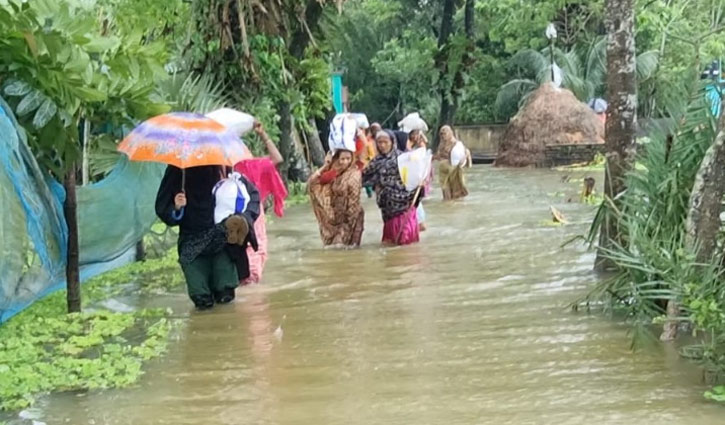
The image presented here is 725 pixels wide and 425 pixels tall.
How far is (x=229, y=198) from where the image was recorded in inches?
318

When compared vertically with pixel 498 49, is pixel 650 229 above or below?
below

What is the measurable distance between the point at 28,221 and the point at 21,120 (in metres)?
0.86

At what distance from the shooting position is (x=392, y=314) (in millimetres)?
7547

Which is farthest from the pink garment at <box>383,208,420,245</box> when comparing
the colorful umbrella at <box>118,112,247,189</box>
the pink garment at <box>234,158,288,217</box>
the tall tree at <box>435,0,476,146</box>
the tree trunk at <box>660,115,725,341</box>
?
the tall tree at <box>435,0,476,146</box>

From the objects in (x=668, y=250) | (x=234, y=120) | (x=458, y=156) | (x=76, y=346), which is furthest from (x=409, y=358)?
(x=458, y=156)

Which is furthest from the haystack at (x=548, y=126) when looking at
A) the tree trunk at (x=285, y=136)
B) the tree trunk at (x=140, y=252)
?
the tree trunk at (x=140, y=252)

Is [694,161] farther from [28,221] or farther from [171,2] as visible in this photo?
[171,2]

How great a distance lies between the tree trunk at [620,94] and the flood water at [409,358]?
95cm

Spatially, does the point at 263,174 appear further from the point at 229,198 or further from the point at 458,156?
the point at 458,156

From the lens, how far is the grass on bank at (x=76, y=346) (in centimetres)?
570

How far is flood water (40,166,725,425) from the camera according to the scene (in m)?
5.09

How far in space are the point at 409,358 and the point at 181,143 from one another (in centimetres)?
262

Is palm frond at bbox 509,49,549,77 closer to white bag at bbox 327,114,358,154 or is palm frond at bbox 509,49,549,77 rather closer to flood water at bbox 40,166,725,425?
white bag at bbox 327,114,358,154

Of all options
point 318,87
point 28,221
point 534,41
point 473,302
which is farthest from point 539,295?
point 534,41
